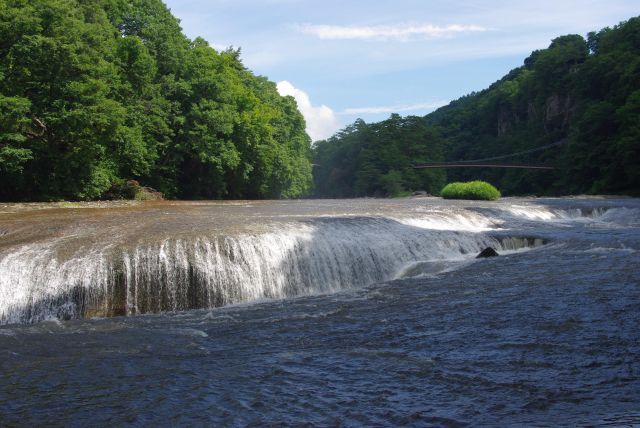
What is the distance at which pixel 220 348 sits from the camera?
8828mm

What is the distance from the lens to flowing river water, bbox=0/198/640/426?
642 centimetres

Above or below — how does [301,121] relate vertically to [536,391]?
above

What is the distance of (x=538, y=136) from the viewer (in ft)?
306

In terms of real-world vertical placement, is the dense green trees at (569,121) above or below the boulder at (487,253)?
above

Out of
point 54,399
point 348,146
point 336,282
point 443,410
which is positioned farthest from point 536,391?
point 348,146

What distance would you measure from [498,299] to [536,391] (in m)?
4.82

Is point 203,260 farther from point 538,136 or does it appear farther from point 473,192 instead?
point 538,136

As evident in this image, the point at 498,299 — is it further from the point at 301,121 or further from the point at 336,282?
the point at 301,121

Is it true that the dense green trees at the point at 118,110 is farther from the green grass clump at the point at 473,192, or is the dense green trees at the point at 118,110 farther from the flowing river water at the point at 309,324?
the green grass clump at the point at 473,192

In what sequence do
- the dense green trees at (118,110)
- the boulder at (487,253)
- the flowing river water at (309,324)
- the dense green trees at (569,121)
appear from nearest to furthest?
the flowing river water at (309,324)
the boulder at (487,253)
the dense green trees at (118,110)
the dense green trees at (569,121)

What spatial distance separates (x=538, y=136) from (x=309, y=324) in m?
90.4

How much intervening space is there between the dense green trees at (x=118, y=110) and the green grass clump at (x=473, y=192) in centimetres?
1286

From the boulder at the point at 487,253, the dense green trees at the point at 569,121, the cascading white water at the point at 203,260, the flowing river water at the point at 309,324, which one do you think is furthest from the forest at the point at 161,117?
the boulder at the point at 487,253

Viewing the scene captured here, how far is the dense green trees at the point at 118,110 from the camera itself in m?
25.6
